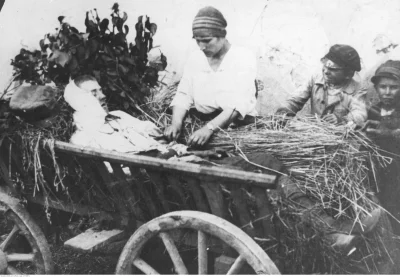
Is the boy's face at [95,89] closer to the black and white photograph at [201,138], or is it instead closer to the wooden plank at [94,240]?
the black and white photograph at [201,138]

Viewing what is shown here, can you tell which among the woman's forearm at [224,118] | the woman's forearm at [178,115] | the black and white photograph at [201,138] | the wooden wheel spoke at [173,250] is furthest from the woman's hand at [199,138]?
the wooden wheel spoke at [173,250]

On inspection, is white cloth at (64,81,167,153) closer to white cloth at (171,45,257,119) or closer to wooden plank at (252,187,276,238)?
white cloth at (171,45,257,119)

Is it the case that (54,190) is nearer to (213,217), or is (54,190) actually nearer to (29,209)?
(29,209)

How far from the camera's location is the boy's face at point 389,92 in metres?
2.72

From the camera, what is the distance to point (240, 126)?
110 inches

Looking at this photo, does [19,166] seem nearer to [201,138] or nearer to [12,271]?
[12,271]

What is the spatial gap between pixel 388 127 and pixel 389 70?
1.36ft

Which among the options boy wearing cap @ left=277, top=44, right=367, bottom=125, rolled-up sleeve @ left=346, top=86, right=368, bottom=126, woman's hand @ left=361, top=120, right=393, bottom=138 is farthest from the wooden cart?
rolled-up sleeve @ left=346, top=86, right=368, bottom=126

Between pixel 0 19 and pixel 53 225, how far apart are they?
5.05ft

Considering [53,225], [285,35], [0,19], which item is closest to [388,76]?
[285,35]

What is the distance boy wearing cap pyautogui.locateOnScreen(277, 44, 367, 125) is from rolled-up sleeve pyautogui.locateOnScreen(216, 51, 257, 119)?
412mm

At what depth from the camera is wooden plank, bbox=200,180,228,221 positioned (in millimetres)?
1876

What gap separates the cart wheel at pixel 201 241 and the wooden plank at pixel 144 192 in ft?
0.55

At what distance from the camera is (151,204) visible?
7.02 ft
